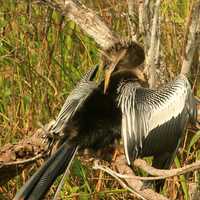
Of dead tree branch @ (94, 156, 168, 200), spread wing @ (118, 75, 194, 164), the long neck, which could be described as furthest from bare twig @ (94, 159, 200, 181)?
the long neck

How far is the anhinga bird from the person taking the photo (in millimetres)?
3420

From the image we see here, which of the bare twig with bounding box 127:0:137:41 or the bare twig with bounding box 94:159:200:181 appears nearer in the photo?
the bare twig with bounding box 94:159:200:181

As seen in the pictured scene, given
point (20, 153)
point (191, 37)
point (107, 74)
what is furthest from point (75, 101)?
point (191, 37)

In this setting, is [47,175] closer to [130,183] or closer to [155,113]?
[130,183]

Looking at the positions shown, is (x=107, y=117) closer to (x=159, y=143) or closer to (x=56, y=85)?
(x=159, y=143)

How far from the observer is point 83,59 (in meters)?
4.44

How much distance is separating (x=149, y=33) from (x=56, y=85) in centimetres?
65

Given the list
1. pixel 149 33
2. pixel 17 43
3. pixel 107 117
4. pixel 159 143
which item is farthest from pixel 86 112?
pixel 17 43

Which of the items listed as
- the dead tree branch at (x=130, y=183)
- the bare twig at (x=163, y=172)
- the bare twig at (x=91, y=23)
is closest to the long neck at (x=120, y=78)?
the bare twig at (x=91, y=23)

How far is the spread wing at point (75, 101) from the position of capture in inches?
138

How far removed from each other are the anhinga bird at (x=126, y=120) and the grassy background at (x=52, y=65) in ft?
0.65

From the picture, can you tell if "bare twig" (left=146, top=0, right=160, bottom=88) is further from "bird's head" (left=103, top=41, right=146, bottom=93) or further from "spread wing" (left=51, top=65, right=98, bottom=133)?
"spread wing" (left=51, top=65, right=98, bottom=133)

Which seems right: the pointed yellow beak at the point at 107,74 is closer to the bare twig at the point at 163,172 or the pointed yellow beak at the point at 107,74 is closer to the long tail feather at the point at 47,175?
the long tail feather at the point at 47,175

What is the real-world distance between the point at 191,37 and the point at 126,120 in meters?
0.68
